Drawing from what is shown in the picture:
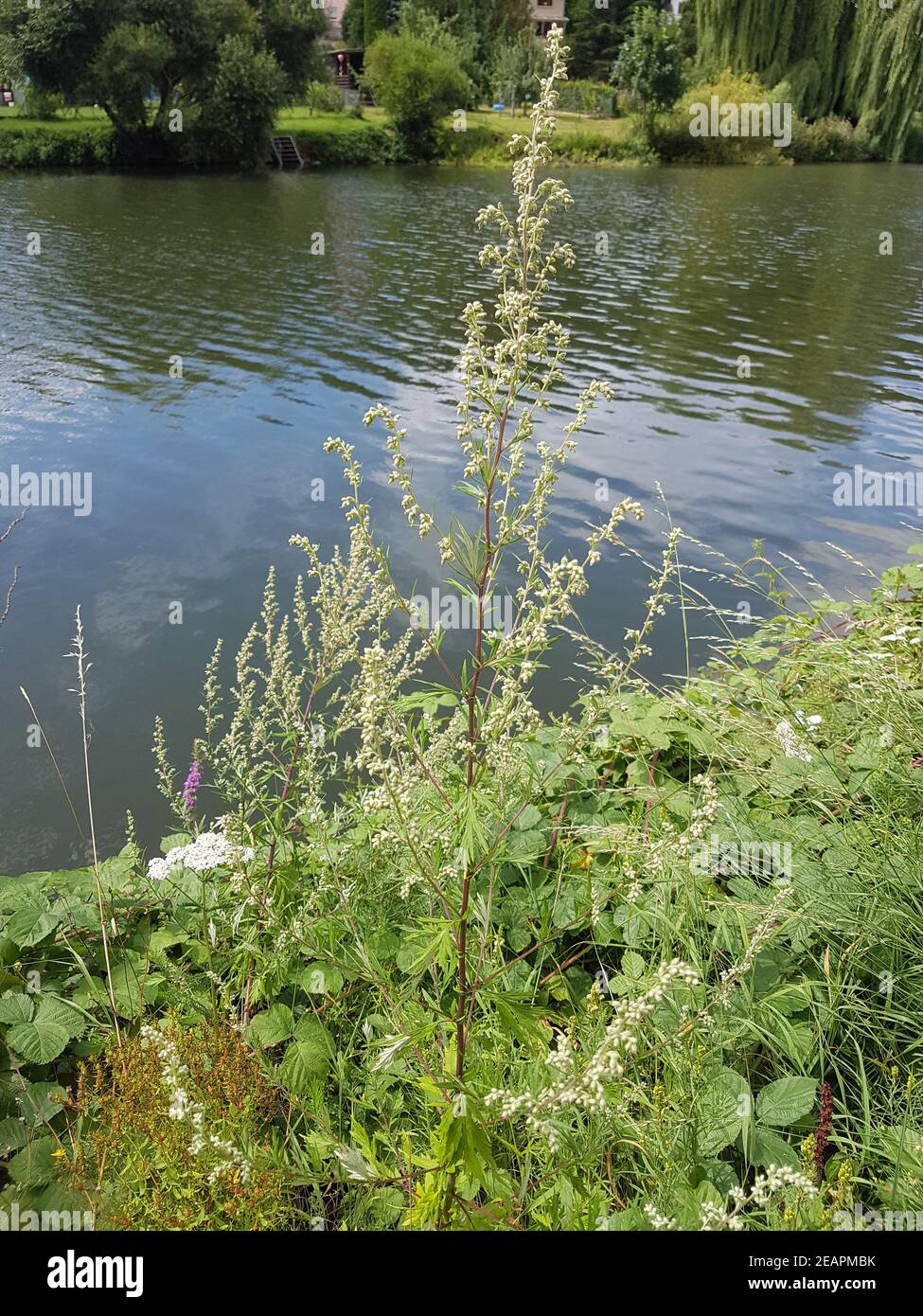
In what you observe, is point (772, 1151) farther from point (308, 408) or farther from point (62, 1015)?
point (308, 408)

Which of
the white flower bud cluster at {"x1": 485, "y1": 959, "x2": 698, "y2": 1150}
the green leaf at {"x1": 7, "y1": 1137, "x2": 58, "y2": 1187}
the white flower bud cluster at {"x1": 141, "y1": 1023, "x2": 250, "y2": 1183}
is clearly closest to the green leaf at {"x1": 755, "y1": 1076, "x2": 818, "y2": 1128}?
the white flower bud cluster at {"x1": 485, "y1": 959, "x2": 698, "y2": 1150}

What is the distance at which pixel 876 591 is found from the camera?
19.3ft

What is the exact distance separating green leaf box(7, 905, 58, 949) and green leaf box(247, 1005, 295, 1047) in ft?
2.95

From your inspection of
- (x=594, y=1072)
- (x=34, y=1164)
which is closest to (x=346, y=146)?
(x=34, y=1164)

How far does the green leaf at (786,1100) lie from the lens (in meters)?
2.35

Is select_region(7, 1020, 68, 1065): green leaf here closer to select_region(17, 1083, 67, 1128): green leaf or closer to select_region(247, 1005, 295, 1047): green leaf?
select_region(17, 1083, 67, 1128): green leaf

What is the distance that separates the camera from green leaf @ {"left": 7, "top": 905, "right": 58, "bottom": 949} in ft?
10.1

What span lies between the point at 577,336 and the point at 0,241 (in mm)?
16926

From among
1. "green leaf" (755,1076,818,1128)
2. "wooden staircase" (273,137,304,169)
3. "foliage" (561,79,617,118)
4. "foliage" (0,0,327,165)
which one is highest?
"foliage" (561,79,617,118)

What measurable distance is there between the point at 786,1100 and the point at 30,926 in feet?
8.33

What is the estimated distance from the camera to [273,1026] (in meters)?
2.70
